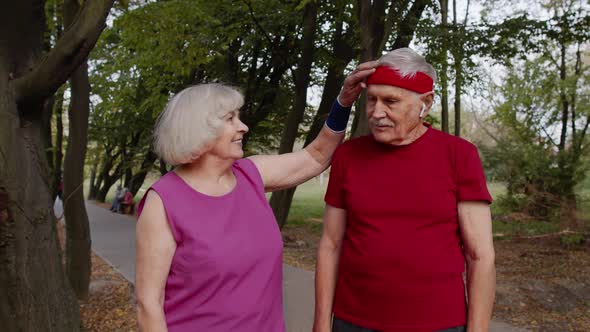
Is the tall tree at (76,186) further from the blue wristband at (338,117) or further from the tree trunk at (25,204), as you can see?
the blue wristband at (338,117)

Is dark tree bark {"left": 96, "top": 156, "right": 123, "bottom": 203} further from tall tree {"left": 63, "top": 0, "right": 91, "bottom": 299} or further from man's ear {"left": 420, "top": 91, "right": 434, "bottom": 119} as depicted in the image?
man's ear {"left": 420, "top": 91, "right": 434, "bottom": 119}

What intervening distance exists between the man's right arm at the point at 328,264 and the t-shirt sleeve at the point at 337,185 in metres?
0.03

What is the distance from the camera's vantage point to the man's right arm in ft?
8.17

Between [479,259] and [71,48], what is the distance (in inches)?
118

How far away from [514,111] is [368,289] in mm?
17371

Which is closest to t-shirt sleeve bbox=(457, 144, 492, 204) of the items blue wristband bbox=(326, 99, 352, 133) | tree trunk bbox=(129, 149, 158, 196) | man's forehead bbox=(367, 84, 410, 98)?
man's forehead bbox=(367, 84, 410, 98)

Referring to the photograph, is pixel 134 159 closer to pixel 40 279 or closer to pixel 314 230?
pixel 314 230

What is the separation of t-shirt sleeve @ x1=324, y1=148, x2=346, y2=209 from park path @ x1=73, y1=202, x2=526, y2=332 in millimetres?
3637

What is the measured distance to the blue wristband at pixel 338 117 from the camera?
2.75m

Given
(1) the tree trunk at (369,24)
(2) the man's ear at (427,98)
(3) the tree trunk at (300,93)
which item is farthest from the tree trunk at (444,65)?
(2) the man's ear at (427,98)

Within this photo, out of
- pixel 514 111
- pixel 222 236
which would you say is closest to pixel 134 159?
pixel 514 111

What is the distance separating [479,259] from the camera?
225 cm

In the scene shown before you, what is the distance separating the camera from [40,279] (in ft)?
14.3

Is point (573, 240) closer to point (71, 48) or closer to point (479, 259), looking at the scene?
point (479, 259)
